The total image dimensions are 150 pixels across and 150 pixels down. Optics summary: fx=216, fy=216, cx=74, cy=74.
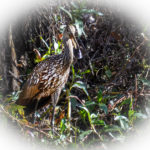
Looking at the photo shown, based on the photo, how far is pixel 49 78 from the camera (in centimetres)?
242

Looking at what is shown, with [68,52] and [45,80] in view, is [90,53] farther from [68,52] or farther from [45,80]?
[45,80]

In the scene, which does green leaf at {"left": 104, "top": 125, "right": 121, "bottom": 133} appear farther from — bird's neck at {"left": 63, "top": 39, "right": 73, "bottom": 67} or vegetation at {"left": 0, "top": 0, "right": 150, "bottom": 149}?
bird's neck at {"left": 63, "top": 39, "right": 73, "bottom": 67}

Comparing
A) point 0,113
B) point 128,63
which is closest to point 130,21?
point 128,63

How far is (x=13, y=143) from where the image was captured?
2244 mm

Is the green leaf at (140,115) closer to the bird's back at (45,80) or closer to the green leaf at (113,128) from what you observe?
the green leaf at (113,128)

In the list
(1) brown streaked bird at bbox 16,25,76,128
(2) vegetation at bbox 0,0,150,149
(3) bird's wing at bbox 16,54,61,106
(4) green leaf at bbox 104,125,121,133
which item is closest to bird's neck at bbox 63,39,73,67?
(1) brown streaked bird at bbox 16,25,76,128

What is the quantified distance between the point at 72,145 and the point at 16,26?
1.86 meters

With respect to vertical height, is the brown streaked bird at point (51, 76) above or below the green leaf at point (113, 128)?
above

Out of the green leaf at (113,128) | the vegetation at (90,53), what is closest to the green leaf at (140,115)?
the green leaf at (113,128)

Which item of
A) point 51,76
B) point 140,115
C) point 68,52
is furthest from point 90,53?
point 140,115

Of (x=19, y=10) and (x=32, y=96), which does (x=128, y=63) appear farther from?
(x=19, y=10)

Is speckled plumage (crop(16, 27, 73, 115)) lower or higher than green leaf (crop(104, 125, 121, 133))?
higher

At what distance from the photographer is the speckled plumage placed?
2422 mm

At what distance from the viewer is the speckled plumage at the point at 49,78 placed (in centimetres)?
242
